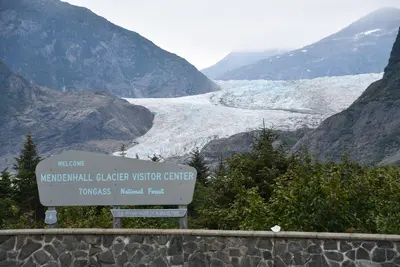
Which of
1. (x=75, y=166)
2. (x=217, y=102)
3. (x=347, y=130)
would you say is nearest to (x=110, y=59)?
(x=217, y=102)

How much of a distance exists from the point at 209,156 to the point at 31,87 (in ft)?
142

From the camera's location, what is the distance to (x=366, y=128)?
49625 mm

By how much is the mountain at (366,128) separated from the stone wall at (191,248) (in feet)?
123

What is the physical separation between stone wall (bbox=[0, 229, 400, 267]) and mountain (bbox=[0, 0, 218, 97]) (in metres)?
116

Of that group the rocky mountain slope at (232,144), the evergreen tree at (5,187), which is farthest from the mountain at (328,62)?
the evergreen tree at (5,187)


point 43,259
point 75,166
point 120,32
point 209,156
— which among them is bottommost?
point 209,156

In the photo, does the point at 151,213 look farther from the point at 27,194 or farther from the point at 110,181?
the point at 27,194

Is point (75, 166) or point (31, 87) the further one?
point (31, 87)

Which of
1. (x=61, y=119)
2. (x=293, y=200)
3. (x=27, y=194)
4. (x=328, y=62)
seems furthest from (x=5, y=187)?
(x=328, y=62)

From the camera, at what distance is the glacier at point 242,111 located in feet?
183

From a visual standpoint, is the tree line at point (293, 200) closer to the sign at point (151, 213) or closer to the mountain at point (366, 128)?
the sign at point (151, 213)

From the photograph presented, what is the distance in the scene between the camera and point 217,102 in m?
77.1

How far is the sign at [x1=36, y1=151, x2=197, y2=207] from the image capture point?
11.1 metres

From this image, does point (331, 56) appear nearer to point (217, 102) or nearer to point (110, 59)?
point (110, 59)
